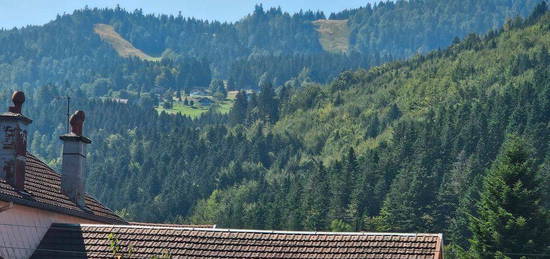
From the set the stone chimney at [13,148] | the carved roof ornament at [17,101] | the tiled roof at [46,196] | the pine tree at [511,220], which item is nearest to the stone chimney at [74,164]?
the tiled roof at [46,196]

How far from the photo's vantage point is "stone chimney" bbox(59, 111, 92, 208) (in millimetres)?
30953

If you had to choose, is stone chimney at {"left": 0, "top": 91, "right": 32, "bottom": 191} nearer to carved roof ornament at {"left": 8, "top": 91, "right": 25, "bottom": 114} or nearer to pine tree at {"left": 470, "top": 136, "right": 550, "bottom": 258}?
carved roof ornament at {"left": 8, "top": 91, "right": 25, "bottom": 114}

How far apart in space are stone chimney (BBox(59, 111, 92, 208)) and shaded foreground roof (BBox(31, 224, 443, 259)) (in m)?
3.36

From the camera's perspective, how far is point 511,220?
59.7m

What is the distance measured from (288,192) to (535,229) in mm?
100340

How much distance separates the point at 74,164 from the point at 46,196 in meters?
2.31

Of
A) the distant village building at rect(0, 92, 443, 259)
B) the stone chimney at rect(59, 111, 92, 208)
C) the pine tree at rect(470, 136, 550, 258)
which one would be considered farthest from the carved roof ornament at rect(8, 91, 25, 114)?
the pine tree at rect(470, 136, 550, 258)

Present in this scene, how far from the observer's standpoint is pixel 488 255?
59.7 meters

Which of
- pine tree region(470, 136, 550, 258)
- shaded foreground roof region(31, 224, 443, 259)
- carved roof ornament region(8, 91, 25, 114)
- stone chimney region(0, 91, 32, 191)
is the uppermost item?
carved roof ornament region(8, 91, 25, 114)

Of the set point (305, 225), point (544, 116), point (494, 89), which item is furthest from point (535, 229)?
point (494, 89)

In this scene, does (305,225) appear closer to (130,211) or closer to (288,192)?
(288,192)

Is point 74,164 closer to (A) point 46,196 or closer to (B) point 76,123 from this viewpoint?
(B) point 76,123

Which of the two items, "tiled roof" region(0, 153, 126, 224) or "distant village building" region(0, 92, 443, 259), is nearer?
"distant village building" region(0, 92, 443, 259)

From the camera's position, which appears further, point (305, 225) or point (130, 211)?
point (130, 211)
